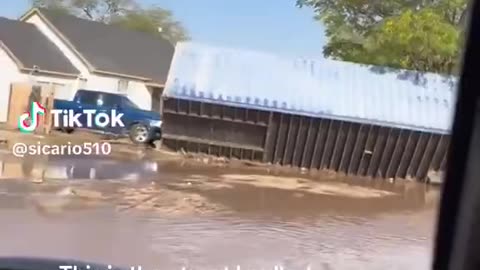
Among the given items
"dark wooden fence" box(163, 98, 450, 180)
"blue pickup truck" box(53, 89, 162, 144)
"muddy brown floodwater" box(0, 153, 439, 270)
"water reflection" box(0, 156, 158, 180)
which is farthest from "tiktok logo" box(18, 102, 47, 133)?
"muddy brown floodwater" box(0, 153, 439, 270)

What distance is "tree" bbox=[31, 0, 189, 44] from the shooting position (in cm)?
2444

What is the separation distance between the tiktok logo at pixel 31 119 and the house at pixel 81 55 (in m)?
1.75

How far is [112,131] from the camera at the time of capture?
15859mm

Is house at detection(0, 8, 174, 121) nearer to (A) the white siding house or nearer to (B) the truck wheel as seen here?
(A) the white siding house

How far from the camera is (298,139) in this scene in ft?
44.6

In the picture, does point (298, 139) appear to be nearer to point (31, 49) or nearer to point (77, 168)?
point (77, 168)

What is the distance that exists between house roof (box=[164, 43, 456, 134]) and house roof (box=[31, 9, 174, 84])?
617cm

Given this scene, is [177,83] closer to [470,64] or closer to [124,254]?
[124,254]

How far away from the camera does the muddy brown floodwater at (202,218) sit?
18.9 feet

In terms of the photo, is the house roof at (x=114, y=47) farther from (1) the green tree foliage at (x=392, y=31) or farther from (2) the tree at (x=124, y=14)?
(1) the green tree foliage at (x=392, y=31)

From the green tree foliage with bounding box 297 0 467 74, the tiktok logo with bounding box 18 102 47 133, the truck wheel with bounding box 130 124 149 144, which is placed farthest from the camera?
the tiktok logo with bounding box 18 102 47 133

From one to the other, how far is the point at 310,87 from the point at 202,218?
23.3 ft
